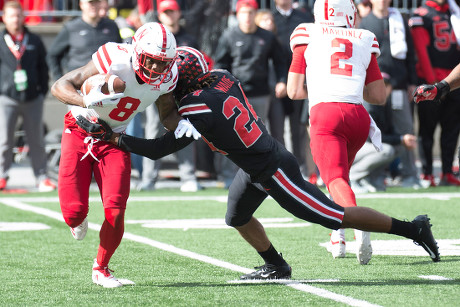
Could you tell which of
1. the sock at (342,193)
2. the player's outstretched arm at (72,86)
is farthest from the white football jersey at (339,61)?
the player's outstretched arm at (72,86)

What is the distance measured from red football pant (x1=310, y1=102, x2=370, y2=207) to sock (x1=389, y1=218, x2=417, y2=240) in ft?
1.51

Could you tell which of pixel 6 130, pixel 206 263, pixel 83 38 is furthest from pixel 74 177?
pixel 6 130

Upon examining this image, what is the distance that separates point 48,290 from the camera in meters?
5.22

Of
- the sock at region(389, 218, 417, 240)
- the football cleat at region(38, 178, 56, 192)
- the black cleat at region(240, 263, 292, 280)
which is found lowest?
the football cleat at region(38, 178, 56, 192)

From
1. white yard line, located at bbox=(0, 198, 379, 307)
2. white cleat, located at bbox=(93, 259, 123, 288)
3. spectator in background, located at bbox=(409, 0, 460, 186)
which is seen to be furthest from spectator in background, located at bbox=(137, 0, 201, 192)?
white cleat, located at bbox=(93, 259, 123, 288)

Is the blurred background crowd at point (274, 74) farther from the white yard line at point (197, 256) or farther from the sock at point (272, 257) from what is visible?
the sock at point (272, 257)

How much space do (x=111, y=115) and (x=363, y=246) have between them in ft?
5.95

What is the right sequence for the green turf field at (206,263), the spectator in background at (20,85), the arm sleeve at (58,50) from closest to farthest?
1. the green turf field at (206,263)
2. the arm sleeve at (58,50)
3. the spectator in background at (20,85)

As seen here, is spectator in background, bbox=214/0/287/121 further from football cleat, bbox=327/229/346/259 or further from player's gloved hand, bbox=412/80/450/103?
player's gloved hand, bbox=412/80/450/103

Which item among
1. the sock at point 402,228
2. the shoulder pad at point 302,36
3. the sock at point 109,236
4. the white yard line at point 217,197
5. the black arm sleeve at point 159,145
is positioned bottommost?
the white yard line at point 217,197

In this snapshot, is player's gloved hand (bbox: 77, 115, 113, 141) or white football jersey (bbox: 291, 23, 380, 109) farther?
white football jersey (bbox: 291, 23, 380, 109)

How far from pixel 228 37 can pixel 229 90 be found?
6.06 metres

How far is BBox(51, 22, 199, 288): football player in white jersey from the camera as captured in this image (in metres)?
5.08

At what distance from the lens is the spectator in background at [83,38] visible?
10.6 m
